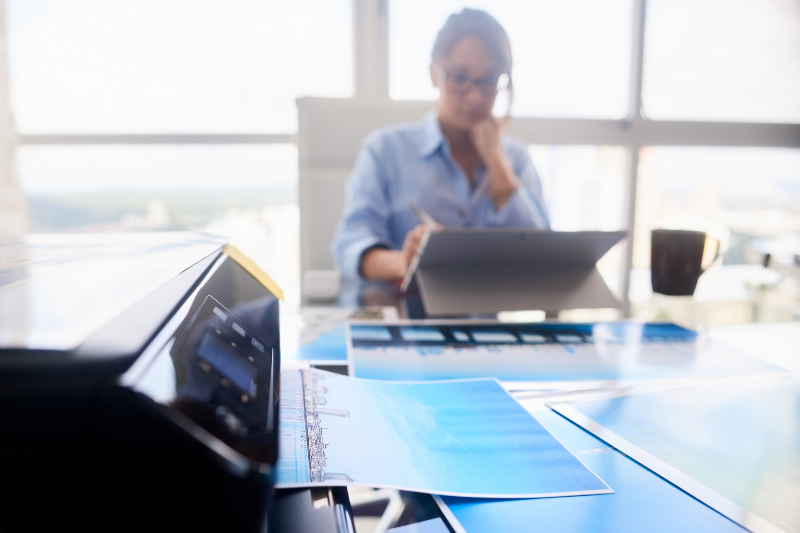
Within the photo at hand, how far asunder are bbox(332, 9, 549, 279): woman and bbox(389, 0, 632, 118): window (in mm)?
771

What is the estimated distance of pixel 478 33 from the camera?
4.02ft

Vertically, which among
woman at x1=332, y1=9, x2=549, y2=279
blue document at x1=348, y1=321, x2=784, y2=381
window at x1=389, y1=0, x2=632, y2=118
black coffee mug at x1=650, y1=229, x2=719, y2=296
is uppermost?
window at x1=389, y1=0, x2=632, y2=118

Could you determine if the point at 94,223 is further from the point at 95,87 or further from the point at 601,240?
the point at 601,240

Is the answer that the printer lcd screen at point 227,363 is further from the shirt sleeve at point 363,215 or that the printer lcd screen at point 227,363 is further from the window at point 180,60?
the window at point 180,60

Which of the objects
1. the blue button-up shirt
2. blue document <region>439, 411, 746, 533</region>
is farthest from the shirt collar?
blue document <region>439, 411, 746, 533</region>

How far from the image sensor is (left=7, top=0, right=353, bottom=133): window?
1.99m

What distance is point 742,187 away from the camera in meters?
2.48

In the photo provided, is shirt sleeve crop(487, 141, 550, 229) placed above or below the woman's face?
below

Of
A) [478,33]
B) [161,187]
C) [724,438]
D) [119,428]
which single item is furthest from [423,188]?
[161,187]

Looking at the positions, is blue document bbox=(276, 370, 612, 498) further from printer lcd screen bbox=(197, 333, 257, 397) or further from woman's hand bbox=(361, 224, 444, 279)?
woman's hand bbox=(361, 224, 444, 279)

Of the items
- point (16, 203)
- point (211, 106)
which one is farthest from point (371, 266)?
point (16, 203)

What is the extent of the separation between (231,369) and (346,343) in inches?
13.0

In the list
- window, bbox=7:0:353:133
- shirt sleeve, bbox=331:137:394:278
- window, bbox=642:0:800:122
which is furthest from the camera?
window, bbox=642:0:800:122

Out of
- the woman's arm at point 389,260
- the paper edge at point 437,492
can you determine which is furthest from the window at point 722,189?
the paper edge at point 437,492
